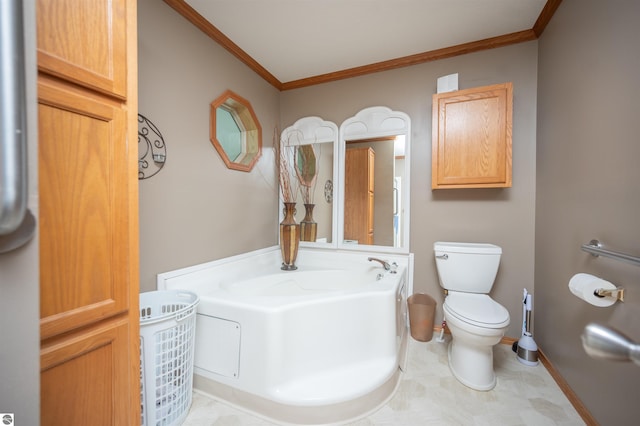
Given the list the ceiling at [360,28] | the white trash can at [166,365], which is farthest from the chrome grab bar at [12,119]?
the ceiling at [360,28]

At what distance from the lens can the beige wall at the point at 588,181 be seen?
3.51 feet

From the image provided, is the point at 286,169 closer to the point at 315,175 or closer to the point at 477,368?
the point at 315,175

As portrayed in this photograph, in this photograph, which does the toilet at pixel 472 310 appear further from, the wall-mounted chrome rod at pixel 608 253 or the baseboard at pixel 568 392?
the wall-mounted chrome rod at pixel 608 253

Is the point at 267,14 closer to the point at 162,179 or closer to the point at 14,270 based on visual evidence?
the point at 162,179

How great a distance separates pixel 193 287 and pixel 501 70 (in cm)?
287

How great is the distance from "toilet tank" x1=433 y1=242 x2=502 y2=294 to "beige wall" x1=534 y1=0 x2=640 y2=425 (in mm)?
332

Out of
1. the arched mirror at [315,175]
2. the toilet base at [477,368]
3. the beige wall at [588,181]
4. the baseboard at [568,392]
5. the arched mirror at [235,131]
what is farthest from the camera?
the arched mirror at [315,175]

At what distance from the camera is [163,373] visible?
1238 mm

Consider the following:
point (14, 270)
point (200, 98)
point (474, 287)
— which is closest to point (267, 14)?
point (200, 98)

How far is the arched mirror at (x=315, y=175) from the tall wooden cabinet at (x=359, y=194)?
0.13 metres

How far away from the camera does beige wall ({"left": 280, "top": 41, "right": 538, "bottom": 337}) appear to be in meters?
2.02

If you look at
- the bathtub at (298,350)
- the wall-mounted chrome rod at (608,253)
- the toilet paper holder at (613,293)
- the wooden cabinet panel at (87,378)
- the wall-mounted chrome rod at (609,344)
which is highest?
the wall-mounted chrome rod at (608,253)

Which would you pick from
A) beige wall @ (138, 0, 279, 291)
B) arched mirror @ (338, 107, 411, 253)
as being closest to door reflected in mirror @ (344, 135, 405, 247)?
arched mirror @ (338, 107, 411, 253)

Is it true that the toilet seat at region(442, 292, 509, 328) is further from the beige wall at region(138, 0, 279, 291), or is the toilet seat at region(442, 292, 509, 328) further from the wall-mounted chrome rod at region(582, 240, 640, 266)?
the beige wall at region(138, 0, 279, 291)
